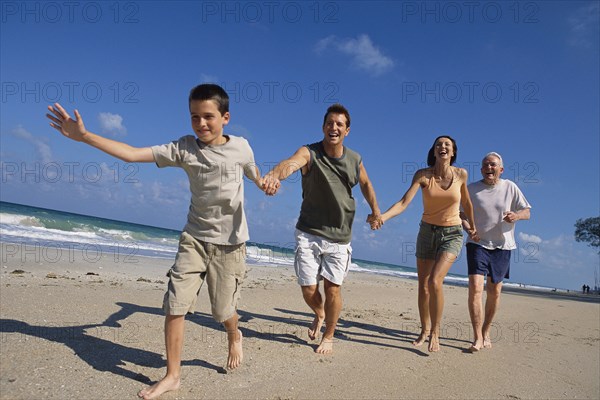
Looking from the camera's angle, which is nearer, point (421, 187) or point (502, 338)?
point (421, 187)

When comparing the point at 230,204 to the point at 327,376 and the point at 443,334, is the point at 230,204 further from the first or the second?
the point at 443,334

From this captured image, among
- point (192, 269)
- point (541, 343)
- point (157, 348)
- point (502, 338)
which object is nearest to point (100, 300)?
point (157, 348)

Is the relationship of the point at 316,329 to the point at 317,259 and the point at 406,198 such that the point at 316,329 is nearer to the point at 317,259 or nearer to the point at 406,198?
the point at 317,259

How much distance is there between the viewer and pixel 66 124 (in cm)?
243

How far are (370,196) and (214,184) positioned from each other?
193 centimetres

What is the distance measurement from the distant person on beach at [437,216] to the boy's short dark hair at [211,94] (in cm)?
215

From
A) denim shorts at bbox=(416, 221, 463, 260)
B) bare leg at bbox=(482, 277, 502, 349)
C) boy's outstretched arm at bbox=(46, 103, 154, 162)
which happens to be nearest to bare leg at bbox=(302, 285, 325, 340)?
denim shorts at bbox=(416, 221, 463, 260)

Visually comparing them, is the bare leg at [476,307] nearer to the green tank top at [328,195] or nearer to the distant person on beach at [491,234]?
the distant person on beach at [491,234]

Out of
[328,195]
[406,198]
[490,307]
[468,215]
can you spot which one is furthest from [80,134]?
[490,307]

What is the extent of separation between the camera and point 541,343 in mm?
5176

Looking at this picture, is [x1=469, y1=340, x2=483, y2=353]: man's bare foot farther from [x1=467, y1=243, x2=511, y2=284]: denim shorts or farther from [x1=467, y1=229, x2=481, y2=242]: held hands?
[x1=467, y1=229, x2=481, y2=242]: held hands

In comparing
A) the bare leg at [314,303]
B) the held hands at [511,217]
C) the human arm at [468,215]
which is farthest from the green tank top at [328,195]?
the held hands at [511,217]

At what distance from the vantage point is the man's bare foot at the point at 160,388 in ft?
8.27

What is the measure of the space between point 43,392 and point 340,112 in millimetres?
3124
